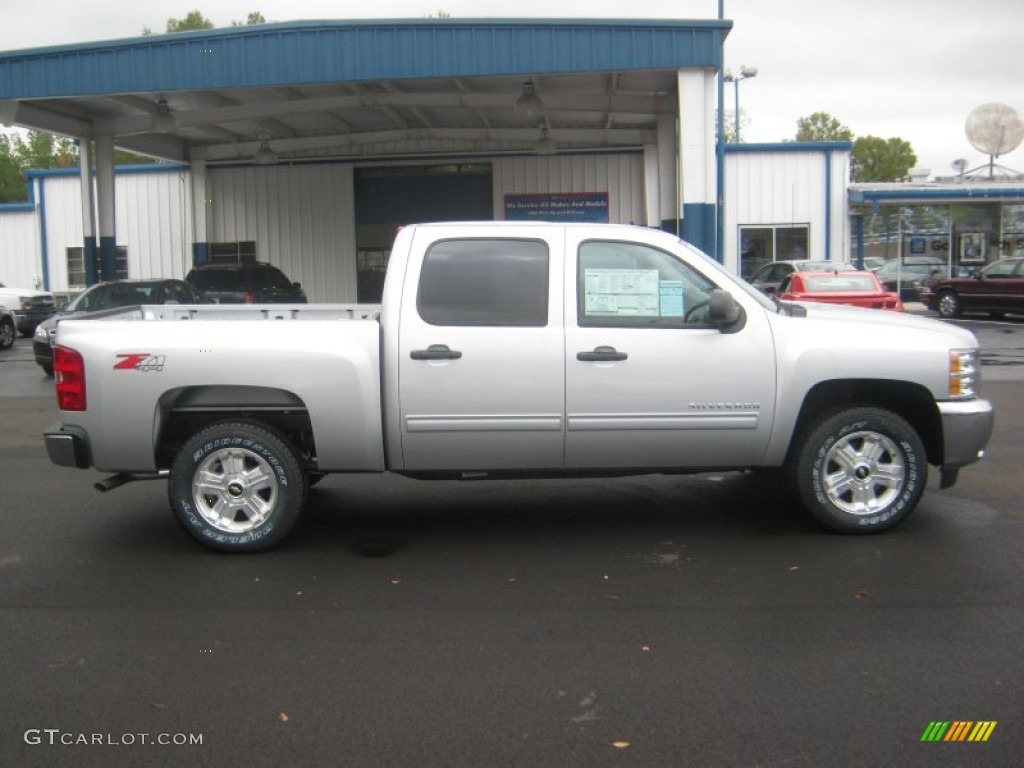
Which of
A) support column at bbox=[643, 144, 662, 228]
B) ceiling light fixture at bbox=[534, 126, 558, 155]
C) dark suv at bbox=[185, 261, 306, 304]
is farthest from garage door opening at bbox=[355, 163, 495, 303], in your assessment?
dark suv at bbox=[185, 261, 306, 304]

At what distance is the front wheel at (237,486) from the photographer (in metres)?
6.14

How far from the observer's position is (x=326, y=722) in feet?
13.2

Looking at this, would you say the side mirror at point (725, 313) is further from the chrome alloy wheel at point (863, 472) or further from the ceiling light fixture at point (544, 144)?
the ceiling light fixture at point (544, 144)

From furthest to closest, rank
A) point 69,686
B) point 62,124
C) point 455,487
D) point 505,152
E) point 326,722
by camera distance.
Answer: point 505,152, point 62,124, point 455,487, point 69,686, point 326,722

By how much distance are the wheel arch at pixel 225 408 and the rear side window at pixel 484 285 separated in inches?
39.2

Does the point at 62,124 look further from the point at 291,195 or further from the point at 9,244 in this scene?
the point at 9,244

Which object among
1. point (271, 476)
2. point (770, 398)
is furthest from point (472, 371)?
point (770, 398)

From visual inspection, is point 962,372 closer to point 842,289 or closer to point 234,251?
point 842,289

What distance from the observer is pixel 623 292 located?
6.24 meters

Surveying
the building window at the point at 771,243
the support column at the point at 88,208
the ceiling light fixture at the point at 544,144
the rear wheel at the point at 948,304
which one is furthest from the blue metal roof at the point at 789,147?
the support column at the point at 88,208

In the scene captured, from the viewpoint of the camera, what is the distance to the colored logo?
3834 mm

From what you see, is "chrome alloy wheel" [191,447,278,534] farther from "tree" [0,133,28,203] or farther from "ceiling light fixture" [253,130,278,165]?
"tree" [0,133,28,203]

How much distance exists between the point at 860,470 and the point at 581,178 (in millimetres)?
23671

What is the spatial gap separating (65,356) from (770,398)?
4.18m
